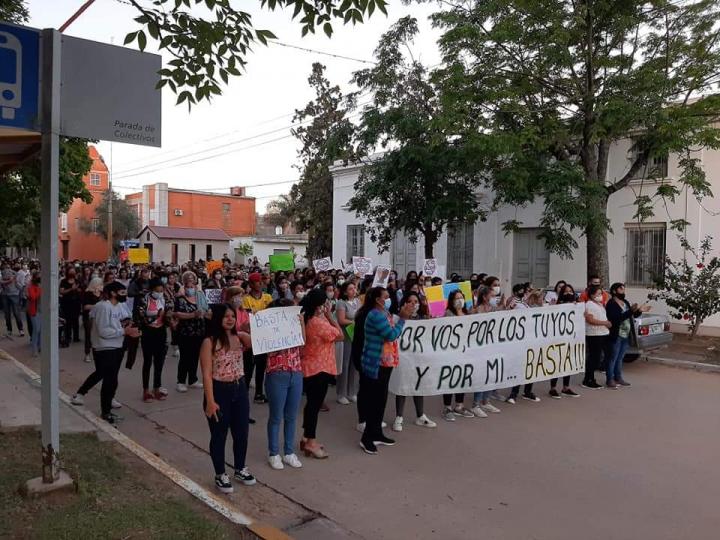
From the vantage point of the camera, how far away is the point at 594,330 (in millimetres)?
9102

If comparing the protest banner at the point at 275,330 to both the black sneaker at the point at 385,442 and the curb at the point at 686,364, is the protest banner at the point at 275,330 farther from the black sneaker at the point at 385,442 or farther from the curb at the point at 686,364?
the curb at the point at 686,364

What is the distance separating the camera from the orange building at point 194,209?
56.3 m

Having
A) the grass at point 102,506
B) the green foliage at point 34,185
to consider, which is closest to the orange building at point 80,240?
the green foliage at point 34,185

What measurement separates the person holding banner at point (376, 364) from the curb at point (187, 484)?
186 cm

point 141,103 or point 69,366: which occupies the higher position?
point 141,103

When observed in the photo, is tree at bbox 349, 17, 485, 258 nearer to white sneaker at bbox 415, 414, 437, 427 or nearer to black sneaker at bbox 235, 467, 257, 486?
white sneaker at bbox 415, 414, 437, 427

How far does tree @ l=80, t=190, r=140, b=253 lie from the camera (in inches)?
2103

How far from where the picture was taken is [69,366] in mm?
10641

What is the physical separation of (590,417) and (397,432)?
2647mm

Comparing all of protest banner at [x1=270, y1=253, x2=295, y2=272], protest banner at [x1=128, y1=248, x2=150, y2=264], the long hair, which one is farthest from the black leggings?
protest banner at [x1=128, y1=248, x2=150, y2=264]

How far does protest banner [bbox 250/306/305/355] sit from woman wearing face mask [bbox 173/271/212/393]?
2.90m

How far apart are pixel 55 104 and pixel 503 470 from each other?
497cm

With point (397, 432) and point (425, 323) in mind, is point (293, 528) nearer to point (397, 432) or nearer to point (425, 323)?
point (397, 432)

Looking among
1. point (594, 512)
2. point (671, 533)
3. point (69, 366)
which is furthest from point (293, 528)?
point (69, 366)
